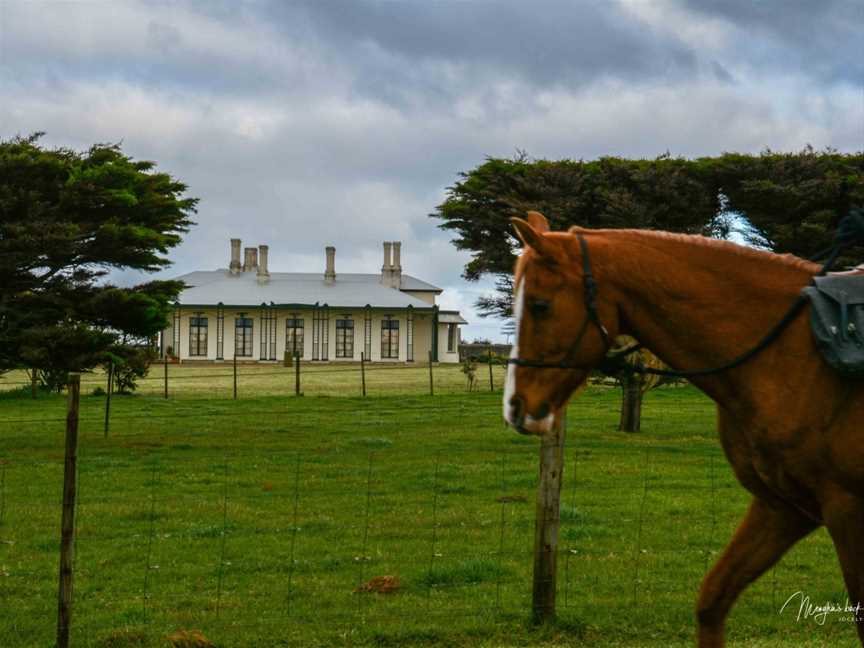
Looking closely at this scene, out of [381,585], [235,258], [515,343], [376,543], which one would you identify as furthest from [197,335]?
[515,343]

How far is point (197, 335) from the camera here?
62.1 m

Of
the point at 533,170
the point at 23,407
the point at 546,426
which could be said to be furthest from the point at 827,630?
the point at 23,407

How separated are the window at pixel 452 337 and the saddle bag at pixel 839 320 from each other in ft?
207

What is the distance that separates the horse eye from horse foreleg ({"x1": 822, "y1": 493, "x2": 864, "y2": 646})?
149cm

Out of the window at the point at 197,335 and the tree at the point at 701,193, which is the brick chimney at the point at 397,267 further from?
the tree at the point at 701,193

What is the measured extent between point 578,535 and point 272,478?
21.0 ft

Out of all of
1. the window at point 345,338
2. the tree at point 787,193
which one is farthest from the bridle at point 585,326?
Result: the window at point 345,338

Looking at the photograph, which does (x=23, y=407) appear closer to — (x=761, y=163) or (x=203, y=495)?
(x=203, y=495)

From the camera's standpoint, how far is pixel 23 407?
30.6 m

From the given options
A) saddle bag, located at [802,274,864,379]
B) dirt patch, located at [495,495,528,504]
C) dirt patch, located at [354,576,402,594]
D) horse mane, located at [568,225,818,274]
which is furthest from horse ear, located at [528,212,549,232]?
dirt patch, located at [495,495,528,504]

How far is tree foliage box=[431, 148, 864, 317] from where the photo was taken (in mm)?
27812

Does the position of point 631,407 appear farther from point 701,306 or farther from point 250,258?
point 250,258

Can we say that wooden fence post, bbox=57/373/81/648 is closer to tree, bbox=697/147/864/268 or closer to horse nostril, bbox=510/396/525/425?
horse nostril, bbox=510/396/525/425

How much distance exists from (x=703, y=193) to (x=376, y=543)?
2006 cm
